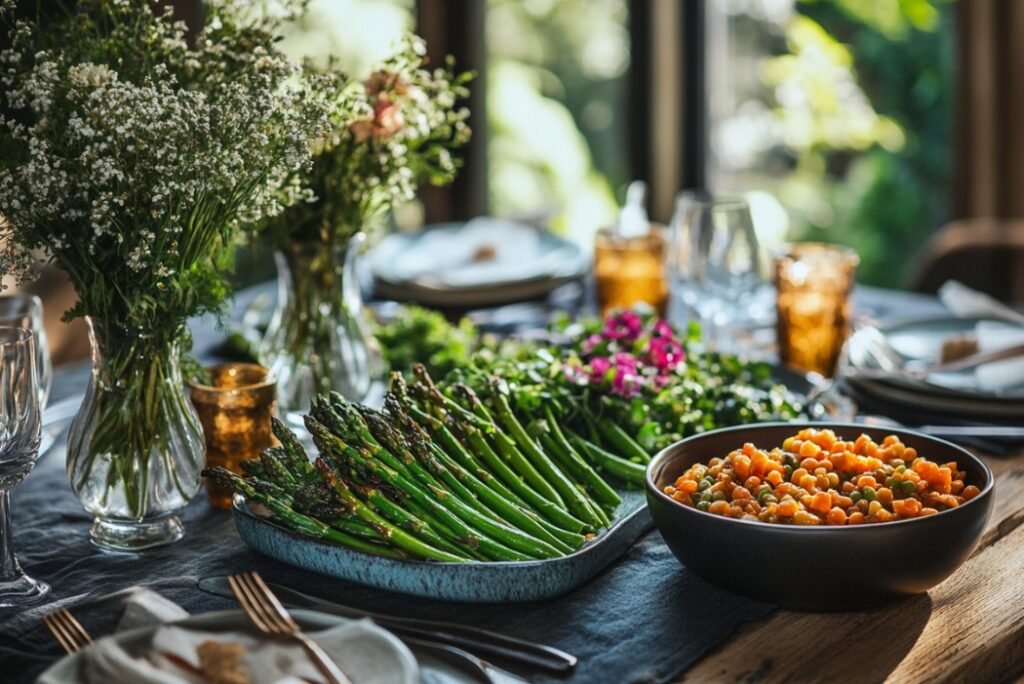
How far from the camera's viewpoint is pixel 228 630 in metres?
1.09

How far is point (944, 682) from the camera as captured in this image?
1.17 metres

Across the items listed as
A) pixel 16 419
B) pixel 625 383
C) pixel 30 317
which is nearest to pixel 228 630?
pixel 16 419

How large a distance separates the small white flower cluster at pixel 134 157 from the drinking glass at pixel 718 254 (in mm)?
906

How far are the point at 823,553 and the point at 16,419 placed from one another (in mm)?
865

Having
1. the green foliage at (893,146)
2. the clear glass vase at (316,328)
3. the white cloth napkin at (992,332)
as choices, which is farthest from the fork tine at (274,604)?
the green foliage at (893,146)

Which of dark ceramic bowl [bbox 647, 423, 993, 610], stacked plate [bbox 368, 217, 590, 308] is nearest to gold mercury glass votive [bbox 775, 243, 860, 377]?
stacked plate [bbox 368, 217, 590, 308]

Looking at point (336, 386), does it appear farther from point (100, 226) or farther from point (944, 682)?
point (944, 682)

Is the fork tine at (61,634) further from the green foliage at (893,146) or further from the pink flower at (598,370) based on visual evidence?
the green foliage at (893,146)

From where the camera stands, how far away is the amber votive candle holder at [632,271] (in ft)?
8.13

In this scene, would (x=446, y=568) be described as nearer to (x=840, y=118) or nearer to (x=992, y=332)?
(x=992, y=332)

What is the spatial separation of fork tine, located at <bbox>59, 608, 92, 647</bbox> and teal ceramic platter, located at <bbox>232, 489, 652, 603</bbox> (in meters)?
0.24

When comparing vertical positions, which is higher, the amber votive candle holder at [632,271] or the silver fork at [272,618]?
the amber votive candle holder at [632,271]

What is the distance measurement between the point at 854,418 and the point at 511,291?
0.94 meters

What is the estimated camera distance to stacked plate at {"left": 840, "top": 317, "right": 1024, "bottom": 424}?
182cm
